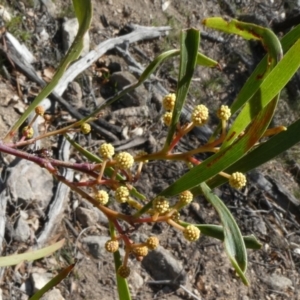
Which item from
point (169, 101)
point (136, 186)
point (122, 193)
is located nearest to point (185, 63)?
point (169, 101)

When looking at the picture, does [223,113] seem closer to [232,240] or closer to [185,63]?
[185,63]

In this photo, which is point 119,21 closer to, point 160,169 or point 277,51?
point 160,169

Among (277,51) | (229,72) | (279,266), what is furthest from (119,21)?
(277,51)

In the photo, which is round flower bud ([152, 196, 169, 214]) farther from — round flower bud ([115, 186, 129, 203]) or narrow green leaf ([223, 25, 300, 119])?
narrow green leaf ([223, 25, 300, 119])

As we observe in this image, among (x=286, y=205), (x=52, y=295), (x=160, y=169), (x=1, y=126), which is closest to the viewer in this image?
(x=52, y=295)

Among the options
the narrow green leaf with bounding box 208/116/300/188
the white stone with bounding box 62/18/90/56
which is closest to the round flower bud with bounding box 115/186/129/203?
the narrow green leaf with bounding box 208/116/300/188

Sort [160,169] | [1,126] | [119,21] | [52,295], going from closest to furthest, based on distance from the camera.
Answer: [52,295] < [1,126] < [160,169] < [119,21]
